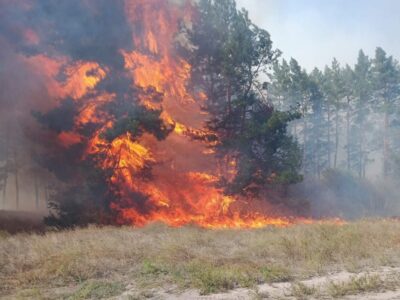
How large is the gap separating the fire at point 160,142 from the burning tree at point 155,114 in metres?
0.07

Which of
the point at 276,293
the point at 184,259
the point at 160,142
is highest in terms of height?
the point at 160,142

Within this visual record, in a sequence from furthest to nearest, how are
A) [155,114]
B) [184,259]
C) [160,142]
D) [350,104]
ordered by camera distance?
[350,104] < [160,142] < [155,114] < [184,259]

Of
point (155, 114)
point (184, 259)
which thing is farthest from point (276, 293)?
point (155, 114)

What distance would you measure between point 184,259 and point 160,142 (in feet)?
52.1

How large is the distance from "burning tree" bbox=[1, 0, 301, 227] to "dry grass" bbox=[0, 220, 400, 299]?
809 cm

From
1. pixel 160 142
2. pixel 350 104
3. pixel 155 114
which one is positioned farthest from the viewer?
pixel 350 104

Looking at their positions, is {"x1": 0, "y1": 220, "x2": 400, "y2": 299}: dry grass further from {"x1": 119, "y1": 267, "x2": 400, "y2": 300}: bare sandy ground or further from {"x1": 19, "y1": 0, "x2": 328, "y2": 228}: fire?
{"x1": 19, "y1": 0, "x2": 328, "y2": 228}: fire

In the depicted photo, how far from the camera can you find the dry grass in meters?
11.0

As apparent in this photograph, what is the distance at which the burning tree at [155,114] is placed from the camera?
24547mm

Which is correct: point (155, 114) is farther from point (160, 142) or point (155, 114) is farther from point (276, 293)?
point (276, 293)

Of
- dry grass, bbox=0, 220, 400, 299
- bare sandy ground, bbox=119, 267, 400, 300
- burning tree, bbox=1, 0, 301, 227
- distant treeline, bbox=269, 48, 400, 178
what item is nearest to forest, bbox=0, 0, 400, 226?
burning tree, bbox=1, 0, 301, 227

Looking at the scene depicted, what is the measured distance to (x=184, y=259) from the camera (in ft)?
43.5

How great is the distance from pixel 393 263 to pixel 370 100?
2053 inches

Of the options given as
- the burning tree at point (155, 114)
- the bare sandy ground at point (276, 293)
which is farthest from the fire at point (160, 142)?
the bare sandy ground at point (276, 293)
